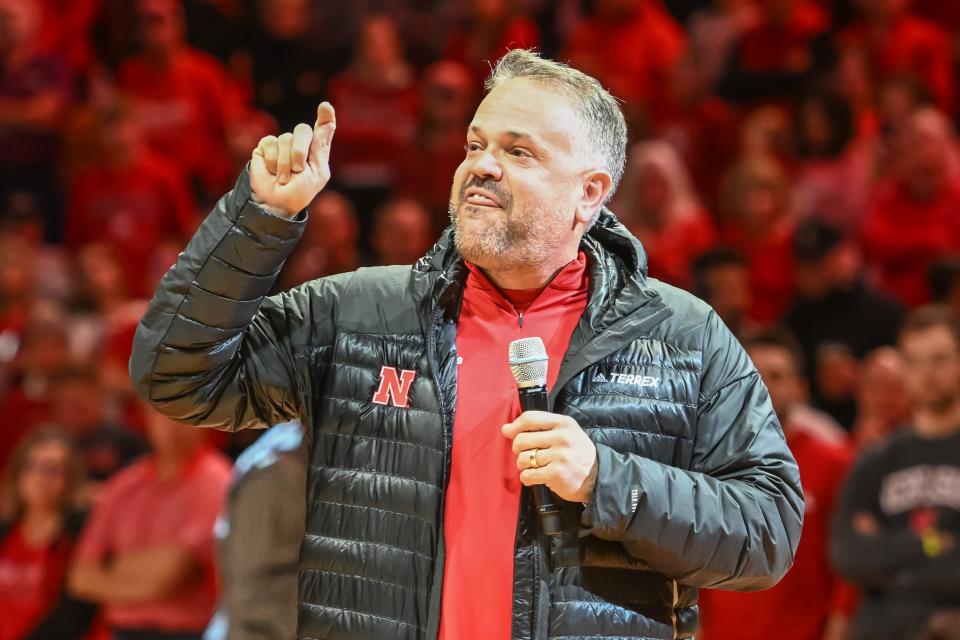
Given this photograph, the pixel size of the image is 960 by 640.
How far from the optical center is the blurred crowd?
571cm

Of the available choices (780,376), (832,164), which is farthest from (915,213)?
(780,376)

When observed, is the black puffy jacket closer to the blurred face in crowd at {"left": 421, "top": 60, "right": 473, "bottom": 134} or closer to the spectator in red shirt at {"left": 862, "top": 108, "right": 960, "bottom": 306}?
the spectator in red shirt at {"left": 862, "top": 108, "right": 960, "bottom": 306}

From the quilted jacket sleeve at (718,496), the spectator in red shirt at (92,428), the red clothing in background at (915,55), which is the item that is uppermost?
the red clothing in background at (915,55)

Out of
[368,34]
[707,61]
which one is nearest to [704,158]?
[707,61]

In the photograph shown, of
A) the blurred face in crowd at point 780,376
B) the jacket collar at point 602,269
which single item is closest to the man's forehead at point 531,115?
the jacket collar at point 602,269

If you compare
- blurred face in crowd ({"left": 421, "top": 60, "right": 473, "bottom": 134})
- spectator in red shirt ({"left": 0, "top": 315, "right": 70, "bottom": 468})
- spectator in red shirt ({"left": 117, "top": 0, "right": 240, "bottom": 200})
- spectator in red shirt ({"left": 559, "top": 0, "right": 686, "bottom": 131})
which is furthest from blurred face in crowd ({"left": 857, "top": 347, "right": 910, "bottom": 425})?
spectator in red shirt ({"left": 117, "top": 0, "right": 240, "bottom": 200})

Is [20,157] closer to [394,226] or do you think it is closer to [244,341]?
[394,226]

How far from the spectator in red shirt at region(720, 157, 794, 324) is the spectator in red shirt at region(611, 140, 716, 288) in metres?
0.23

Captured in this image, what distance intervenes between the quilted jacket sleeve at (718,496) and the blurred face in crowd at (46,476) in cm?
416

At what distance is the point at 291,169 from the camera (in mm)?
2521

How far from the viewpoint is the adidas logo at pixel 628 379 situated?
262 cm

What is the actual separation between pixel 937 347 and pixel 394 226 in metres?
2.94

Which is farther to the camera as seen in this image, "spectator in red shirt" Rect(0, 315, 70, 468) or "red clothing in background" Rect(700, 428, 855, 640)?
"spectator in red shirt" Rect(0, 315, 70, 468)

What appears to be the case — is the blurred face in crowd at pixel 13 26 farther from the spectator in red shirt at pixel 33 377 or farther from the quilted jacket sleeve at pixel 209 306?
the quilted jacket sleeve at pixel 209 306
